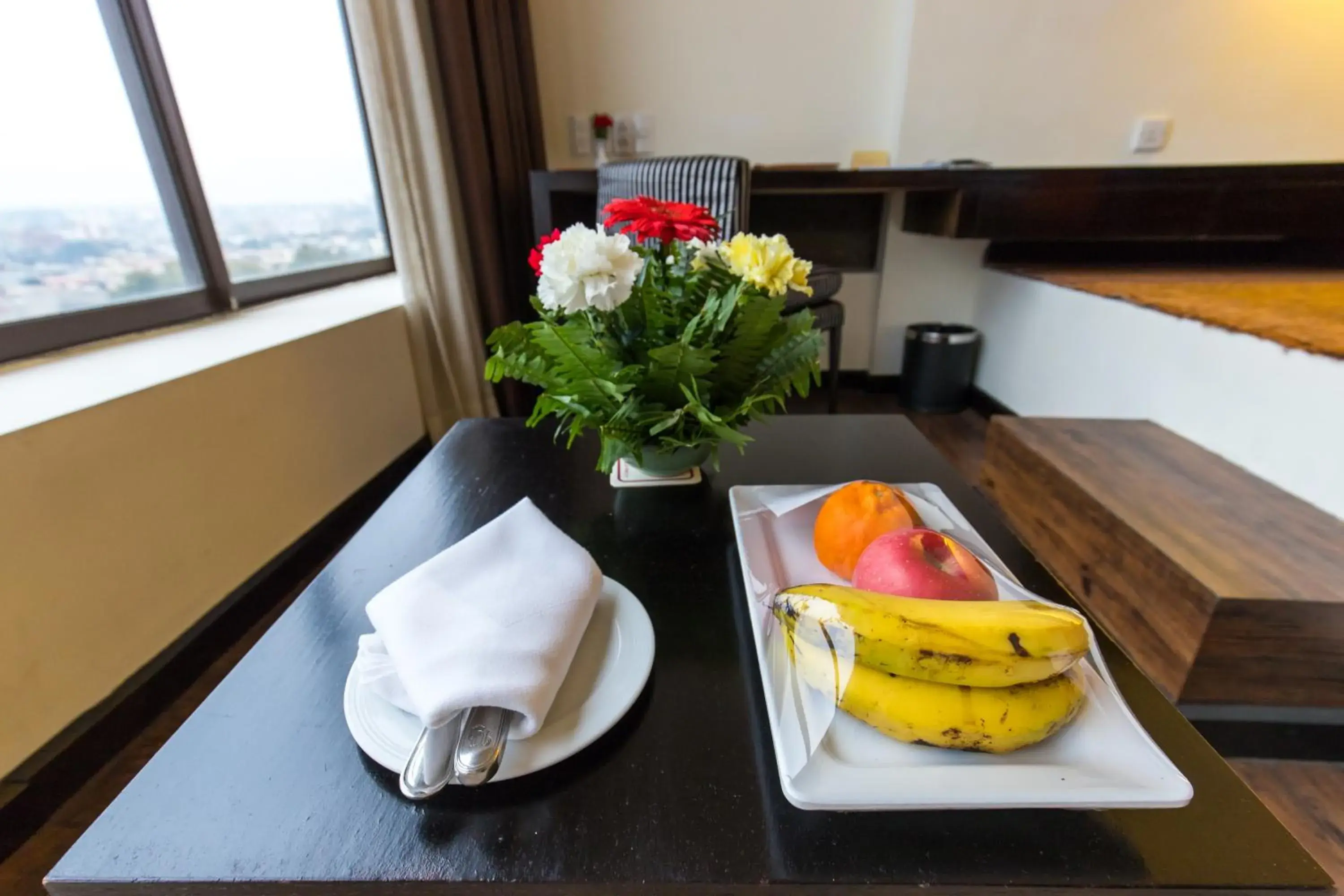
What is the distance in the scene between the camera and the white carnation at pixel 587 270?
1.75 ft

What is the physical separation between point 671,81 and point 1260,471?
7.18 feet

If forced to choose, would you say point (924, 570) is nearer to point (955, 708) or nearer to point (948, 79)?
point (955, 708)

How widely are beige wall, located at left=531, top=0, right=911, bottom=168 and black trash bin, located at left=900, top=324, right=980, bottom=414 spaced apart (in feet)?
2.47

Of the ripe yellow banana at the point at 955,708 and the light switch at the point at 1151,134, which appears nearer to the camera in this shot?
the ripe yellow banana at the point at 955,708

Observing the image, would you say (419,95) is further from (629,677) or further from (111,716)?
(629,677)

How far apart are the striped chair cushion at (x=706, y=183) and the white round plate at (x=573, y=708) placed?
128 cm

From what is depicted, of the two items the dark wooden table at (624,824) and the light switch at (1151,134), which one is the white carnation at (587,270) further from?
the light switch at (1151,134)

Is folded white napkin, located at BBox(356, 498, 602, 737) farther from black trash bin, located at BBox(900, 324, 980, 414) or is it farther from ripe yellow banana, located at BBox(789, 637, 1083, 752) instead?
black trash bin, located at BBox(900, 324, 980, 414)

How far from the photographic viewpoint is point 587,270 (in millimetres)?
536

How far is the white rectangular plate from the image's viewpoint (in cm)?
34

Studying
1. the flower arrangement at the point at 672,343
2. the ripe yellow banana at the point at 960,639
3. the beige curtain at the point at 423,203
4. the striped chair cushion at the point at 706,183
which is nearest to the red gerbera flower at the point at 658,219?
the flower arrangement at the point at 672,343

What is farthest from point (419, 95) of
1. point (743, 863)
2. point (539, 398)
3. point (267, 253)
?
point (743, 863)

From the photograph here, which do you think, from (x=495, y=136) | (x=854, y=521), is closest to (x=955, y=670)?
(x=854, y=521)

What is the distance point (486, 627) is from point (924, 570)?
1.05 feet
